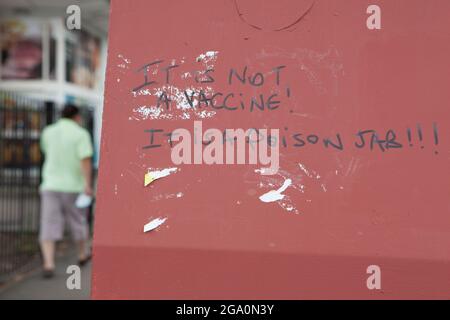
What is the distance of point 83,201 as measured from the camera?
5445mm

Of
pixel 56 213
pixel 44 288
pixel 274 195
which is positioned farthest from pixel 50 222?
pixel 274 195

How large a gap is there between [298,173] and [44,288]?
3999 millimetres

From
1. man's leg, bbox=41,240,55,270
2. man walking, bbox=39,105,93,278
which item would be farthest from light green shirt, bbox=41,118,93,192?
man's leg, bbox=41,240,55,270

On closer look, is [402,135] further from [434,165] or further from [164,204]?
[164,204]

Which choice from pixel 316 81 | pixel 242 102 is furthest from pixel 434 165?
pixel 242 102

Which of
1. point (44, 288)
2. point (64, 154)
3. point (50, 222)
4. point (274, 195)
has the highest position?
point (64, 154)

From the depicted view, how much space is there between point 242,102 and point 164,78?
0.37 metres

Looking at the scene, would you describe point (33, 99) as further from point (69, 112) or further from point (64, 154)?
point (64, 154)

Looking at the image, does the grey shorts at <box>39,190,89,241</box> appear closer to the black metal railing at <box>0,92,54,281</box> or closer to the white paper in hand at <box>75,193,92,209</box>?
the white paper in hand at <box>75,193,92,209</box>

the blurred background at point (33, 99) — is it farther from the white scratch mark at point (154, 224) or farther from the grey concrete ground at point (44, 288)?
the white scratch mark at point (154, 224)

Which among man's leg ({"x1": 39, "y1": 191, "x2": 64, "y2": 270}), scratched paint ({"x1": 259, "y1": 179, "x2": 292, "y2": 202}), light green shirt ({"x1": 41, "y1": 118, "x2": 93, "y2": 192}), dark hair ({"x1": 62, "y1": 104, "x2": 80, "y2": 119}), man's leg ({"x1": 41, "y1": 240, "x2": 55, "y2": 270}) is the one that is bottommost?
man's leg ({"x1": 41, "y1": 240, "x2": 55, "y2": 270})

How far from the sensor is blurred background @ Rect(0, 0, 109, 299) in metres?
6.12

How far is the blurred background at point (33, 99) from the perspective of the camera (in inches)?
241

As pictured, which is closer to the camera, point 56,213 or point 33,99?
point 56,213
